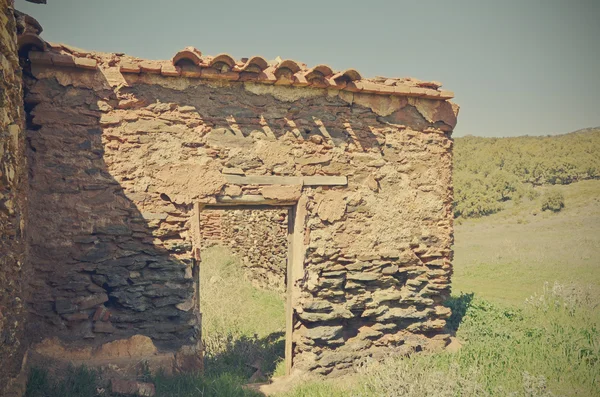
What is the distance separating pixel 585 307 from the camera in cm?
695

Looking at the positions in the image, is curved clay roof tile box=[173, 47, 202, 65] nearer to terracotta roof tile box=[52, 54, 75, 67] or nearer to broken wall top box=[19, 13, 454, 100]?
broken wall top box=[19, 13, 454, 100]

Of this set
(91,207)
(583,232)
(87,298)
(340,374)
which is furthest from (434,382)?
(583,232)

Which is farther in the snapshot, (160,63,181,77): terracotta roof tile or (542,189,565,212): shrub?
(542,189,565,212): shrub

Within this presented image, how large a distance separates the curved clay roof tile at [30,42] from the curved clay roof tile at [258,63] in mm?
1947

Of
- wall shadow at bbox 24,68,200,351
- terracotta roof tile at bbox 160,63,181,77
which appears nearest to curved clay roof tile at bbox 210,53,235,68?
terracotta roof tile at bbox 160,63,181,77

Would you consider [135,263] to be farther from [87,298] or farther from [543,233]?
[543,233]

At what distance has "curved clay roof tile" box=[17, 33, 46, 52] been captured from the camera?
3912 mm

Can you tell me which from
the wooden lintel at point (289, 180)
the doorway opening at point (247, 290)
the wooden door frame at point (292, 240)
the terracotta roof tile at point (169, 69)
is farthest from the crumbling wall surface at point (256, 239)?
the terracotta roof tile at point (169, 69)

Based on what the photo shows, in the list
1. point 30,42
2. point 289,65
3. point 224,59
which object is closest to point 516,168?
point 289,65

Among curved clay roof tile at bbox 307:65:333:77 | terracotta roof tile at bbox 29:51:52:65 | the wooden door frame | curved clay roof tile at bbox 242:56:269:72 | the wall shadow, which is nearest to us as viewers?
terracotta roof tile at bbox 29:51:52:65

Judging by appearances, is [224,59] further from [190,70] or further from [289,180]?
[289,180]

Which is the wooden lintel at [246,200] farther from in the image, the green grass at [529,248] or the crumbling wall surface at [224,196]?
the green grass at [529,248]

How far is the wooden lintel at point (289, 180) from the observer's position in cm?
490

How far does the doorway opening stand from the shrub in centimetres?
1691
